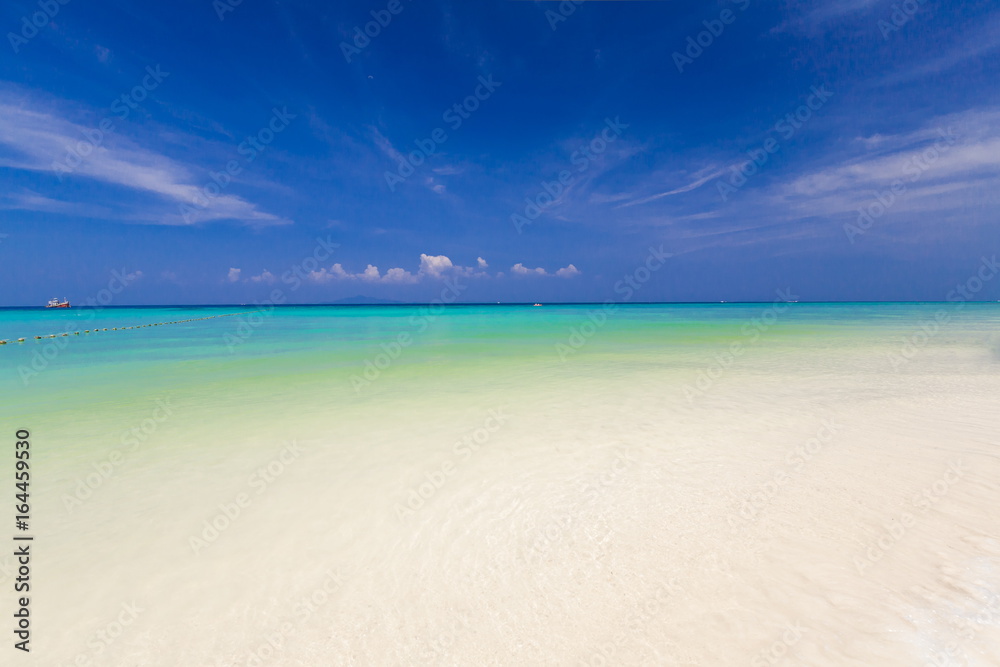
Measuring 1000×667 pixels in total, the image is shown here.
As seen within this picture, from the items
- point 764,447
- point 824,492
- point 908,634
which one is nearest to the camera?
point 908,634

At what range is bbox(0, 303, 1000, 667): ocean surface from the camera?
9.12 feet

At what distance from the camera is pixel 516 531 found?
13.2 ft

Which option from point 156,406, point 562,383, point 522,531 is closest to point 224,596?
point 522,531

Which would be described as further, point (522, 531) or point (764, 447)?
point (764, 447)

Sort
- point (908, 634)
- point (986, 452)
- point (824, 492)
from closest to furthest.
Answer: point (908, 634), point (824, 492), point (986, 452)

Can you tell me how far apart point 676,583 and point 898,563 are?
186 centimetres

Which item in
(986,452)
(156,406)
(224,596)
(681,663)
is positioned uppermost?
(156,406)

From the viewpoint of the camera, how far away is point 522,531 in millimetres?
4016

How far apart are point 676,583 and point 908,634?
1.36m

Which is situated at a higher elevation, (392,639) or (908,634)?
(392,639)

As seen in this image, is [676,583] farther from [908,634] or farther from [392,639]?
[392,639]

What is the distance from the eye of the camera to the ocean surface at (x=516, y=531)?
2.78 meters

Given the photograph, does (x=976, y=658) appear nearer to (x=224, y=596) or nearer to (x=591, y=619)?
(x=591, y=619)

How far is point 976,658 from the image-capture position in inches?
97.8
